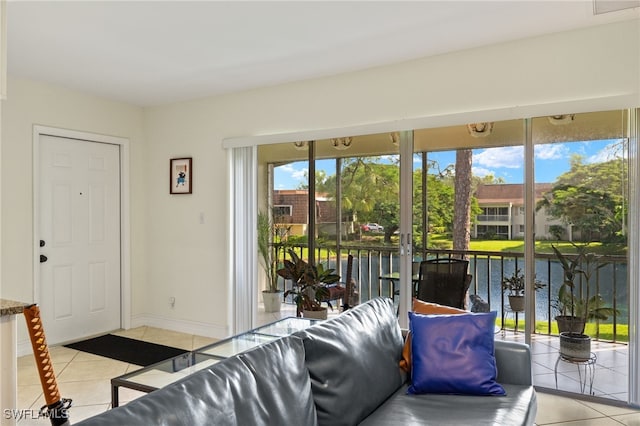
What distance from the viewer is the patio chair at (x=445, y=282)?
3633mm

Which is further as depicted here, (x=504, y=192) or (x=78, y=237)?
(x=78, y=237)

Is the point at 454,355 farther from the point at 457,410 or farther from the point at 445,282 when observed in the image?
the point at 445,282

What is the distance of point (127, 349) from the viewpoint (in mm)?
4367

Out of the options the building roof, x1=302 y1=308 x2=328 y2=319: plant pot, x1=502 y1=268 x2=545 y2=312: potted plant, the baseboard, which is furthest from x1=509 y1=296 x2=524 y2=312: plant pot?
the baseboard

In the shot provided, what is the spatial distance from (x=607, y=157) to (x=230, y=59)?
2.90 m

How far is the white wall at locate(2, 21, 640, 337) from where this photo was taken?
3.17 m

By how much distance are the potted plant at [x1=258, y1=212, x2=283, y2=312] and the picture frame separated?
98 centimetres

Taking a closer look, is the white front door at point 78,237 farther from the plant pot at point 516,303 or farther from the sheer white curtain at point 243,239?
the plant pot at point 516,303

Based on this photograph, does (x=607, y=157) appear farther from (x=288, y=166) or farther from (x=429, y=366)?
(x=288, y=166)

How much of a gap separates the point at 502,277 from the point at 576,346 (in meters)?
0.67

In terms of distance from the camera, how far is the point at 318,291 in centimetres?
423

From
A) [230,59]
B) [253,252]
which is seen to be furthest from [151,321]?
[230,59]

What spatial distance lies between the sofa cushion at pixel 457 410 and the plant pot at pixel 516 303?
133cm

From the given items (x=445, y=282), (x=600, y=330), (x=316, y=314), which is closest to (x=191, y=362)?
(x=316, y=314)
